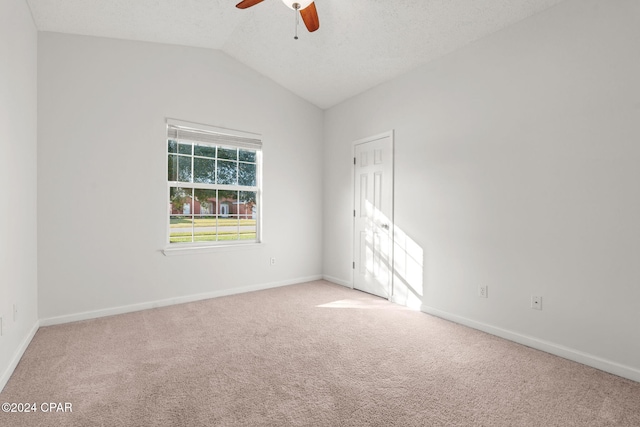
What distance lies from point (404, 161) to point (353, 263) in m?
1.66

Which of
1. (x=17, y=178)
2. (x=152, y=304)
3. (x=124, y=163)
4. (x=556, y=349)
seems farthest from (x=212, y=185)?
(x=556, y=349)

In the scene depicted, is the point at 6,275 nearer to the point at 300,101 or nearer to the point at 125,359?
the point at 125,359

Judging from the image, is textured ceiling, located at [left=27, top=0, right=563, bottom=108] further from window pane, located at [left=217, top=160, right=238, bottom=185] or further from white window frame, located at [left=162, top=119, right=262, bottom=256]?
window pane, located at [left=217, top=160, right=238, bottom=185]

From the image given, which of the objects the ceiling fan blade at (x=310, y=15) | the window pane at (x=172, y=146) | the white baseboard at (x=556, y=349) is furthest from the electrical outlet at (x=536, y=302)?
the window pane at (x=172, y=146)

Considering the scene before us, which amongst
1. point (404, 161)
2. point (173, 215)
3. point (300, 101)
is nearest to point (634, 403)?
point (404, 161)

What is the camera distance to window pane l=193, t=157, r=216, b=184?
4.05 meters

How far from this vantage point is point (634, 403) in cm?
189

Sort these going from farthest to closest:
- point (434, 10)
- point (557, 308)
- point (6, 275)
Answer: point (434, 10)
point (557, 308)
point (6, 275)

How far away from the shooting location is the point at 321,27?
3365mm

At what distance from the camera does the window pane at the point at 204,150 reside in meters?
4.06

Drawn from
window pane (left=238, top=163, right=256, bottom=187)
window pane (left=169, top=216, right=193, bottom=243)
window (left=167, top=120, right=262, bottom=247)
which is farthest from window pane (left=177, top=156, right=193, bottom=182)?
window pane (left=238, top=163, right=256, bottom=187)

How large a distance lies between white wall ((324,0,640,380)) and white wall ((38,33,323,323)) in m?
2.18

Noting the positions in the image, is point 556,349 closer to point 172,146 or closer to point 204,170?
point 204,170

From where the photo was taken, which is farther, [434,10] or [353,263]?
[353,263]
